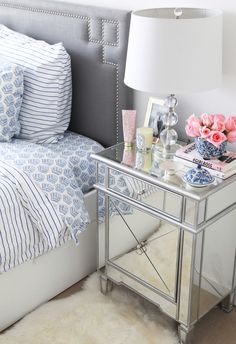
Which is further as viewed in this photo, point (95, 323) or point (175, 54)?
point (95, 323)

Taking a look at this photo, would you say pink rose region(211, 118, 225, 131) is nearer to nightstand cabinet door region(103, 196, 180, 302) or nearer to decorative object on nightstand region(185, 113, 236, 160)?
decorative object on nightstand region(185, 113, 236, 160)

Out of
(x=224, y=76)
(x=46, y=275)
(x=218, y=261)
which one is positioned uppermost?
(x=224, y=76)

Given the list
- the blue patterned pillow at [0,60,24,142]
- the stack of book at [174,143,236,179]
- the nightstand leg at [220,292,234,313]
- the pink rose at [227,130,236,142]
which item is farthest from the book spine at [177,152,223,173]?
the blue patterned pillow at [0,60,24,142]

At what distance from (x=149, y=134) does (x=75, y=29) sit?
66cm

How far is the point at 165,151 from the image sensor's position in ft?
6.83

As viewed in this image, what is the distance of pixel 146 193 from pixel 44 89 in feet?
2.47

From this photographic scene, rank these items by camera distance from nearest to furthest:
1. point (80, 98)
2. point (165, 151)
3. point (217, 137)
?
point (217, 137) → point (165, 151) → point (80, 98)

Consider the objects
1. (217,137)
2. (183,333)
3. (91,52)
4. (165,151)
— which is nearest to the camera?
(217,137)

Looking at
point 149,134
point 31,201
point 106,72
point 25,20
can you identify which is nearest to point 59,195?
point 31,201

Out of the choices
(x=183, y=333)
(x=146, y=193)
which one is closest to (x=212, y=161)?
(x=146, y=193)

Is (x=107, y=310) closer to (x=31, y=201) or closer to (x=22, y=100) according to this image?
(x=31, y=201)

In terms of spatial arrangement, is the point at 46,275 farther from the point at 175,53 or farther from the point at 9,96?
Answer: the point at 175,53

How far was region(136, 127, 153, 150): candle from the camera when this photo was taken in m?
2.08

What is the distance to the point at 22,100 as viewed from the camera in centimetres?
240
